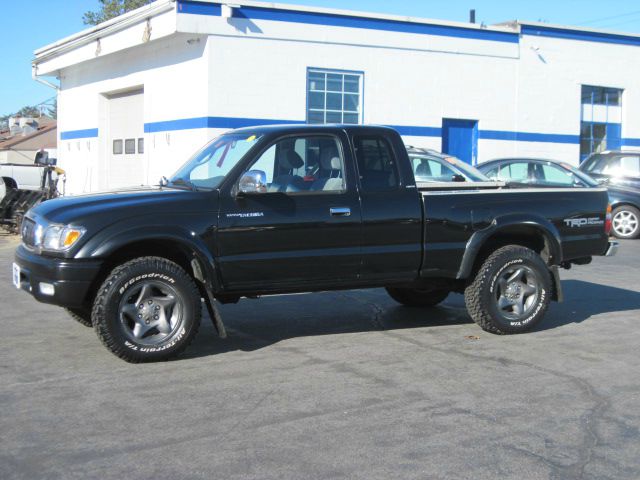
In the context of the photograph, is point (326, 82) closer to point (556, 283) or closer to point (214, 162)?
point (556, 283)

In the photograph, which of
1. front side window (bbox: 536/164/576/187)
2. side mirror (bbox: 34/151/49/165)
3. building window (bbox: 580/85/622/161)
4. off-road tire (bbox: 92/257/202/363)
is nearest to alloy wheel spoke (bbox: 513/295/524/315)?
off-road tire (bbox: 92/257/202/363)

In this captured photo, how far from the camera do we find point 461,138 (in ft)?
75.8

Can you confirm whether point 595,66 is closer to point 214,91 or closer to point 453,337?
point 214,91

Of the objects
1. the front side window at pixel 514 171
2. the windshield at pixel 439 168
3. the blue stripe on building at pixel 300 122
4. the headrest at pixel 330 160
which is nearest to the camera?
the headrest at pixel 330 160

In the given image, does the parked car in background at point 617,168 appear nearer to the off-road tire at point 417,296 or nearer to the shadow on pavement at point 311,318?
the shadow on pavement at point 311,318

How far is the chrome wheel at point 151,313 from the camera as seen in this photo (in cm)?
639

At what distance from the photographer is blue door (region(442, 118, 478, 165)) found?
901 inches

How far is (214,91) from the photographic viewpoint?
63.4 ft

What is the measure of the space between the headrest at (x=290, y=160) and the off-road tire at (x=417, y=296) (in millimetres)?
2410

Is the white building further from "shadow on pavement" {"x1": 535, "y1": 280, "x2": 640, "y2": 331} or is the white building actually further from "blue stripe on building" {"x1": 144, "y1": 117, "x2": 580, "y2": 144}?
"shadow on pavement" {"x1": 535, "y1": 280, "x2": 640, "y2": 331}

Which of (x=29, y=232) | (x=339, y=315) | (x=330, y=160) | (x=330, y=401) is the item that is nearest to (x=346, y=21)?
(x=339, y=315)

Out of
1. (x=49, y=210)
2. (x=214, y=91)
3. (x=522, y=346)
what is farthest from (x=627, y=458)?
(x=214, y=91)

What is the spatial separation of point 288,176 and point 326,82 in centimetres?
1426

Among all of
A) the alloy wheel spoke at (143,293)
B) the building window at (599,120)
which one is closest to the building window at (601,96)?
the building window at (599,120)
